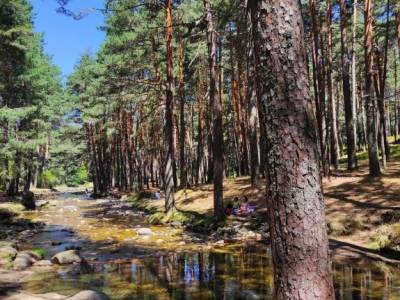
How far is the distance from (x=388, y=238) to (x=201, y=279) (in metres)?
5.10

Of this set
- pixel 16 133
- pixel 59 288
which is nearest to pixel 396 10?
pixel 59 288

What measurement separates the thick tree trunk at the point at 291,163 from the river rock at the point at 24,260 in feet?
32.4

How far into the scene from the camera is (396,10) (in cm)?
2052

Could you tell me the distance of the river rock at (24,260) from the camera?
11.0 metres

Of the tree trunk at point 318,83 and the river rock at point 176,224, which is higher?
the tree trunk at point 318,83

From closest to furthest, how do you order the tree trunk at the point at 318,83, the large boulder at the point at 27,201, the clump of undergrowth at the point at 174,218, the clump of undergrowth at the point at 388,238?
the clump of undergrowth at the point at 388,238, the tree trunk at the point at 318,83, the clump of undergrowth at the point at 174,218, the large boulder at the point at 27,201

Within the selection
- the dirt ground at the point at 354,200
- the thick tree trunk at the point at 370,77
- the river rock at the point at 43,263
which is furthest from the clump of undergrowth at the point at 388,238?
the river rock at the point at 43,263

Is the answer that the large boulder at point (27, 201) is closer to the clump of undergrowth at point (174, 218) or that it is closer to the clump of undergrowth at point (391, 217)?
the clump of undergrowth at point (174, 218)

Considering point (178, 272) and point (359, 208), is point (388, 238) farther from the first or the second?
point (178, 272)

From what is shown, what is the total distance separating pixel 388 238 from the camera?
1091 cm

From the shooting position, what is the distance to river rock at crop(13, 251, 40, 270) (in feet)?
36.2

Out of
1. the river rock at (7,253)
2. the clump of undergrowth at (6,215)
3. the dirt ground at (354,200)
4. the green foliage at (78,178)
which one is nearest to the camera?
the river rock at (7,253)

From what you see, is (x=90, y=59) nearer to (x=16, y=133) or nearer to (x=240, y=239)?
(x=16, y=133)

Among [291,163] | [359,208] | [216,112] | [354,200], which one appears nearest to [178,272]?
[359,208]
